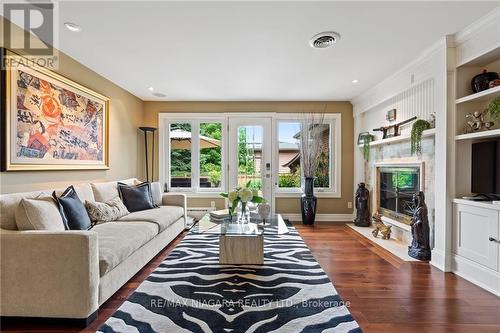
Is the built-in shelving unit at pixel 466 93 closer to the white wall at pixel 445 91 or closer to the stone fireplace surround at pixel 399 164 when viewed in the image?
the white wall at pixel 445 91

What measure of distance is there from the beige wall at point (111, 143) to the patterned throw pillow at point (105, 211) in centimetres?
49

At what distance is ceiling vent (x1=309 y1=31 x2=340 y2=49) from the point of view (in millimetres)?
2742

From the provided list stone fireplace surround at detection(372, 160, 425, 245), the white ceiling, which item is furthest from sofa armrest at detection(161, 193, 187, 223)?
stone fireplace surround at detection(372, 160, 425, 245)

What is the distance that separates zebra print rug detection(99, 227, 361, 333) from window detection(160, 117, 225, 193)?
2.61m

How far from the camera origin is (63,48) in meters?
3.11

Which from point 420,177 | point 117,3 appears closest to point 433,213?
point 420,177

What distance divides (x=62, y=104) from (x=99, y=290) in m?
2.21

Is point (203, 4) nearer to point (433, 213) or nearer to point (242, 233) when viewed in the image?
point (242, 233)

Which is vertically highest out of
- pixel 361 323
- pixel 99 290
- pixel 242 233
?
pixel 242 233

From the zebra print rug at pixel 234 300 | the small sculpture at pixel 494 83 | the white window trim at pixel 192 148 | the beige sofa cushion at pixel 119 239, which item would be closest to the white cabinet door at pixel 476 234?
the small sculpture at pixel 494 83

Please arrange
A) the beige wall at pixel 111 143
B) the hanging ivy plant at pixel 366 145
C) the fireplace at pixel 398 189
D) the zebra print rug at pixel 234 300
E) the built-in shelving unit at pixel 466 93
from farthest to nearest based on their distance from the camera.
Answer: the hanging ivy plant at pixel 366 145 → the fireplace at pixel 398 189 → the built-in shelving unit at pixel 466 93 → the beige wall at pixel 111 143 → the zebra print rug at pixel 234 300

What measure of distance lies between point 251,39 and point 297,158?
10.4ft

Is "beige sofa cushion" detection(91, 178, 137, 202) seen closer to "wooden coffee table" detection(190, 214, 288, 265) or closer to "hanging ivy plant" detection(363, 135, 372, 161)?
"wooden coffee table" detection(190, 214, 288, 265)

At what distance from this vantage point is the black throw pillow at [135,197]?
3.88 meters
